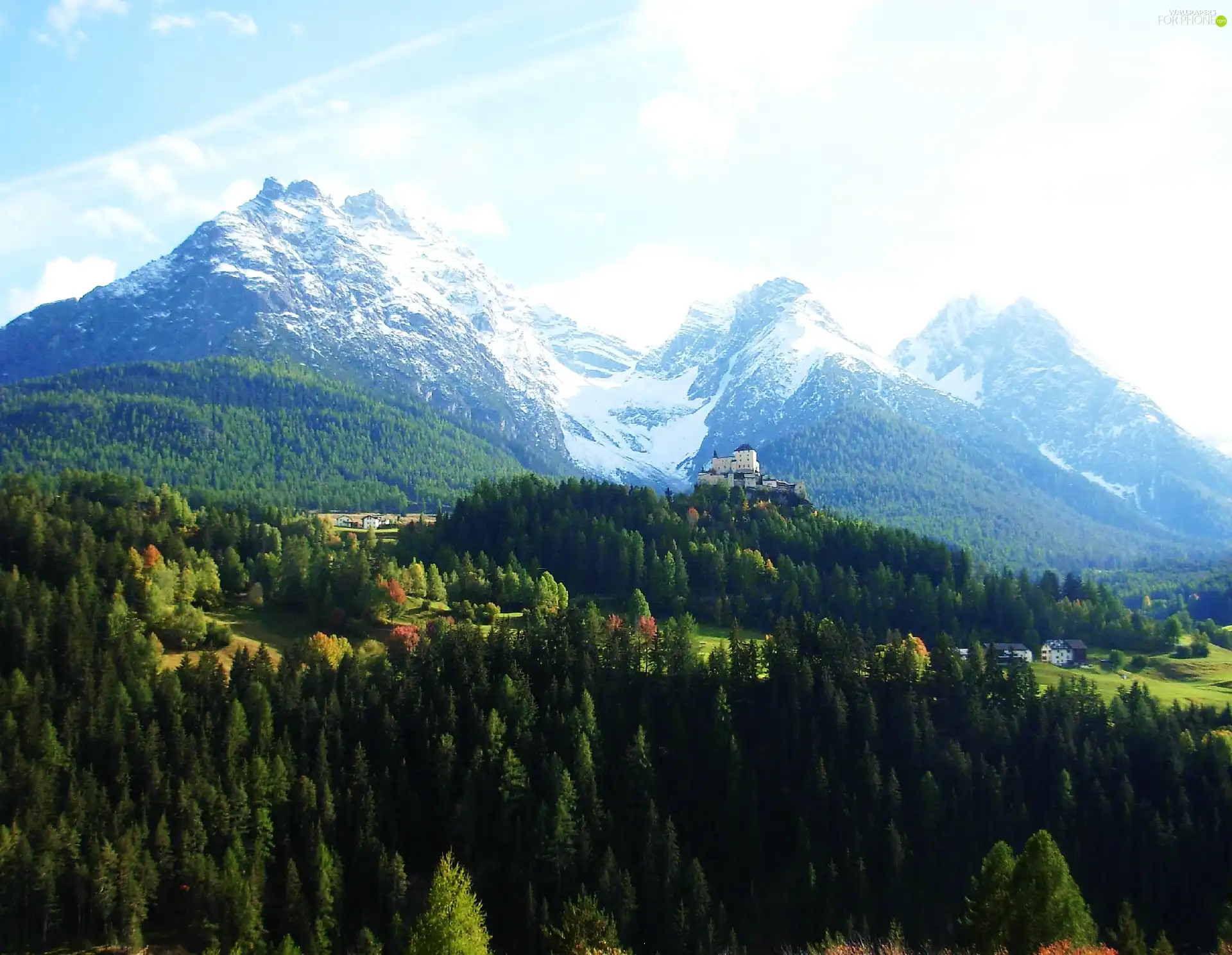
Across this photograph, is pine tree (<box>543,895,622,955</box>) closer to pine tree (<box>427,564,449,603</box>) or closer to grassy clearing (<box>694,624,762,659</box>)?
grassy clearing (<box>694,624,762,659</box>)

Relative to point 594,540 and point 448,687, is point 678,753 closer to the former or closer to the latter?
point 448,687

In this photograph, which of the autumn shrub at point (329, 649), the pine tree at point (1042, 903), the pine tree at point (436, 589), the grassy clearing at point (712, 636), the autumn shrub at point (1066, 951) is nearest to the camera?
the autumn shrub at point (1066, 951)

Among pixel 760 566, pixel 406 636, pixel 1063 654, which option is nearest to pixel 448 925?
pixel 406 636

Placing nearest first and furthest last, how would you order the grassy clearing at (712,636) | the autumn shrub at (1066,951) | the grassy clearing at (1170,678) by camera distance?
1. the autumn shrub at (1066,951)
2. the grassy clearing at (1170,678)
3. the grassy clearing at (712,636)

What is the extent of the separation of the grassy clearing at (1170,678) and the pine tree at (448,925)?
77.6 metres

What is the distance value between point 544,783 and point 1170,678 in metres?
96.1

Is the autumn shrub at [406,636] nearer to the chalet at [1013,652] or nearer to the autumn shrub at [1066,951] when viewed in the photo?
the autumn shrub at [1066,951]

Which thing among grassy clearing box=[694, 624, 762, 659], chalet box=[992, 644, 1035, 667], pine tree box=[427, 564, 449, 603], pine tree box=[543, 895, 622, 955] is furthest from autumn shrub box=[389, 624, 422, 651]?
chalet box=[992, 644, 1035, 667]

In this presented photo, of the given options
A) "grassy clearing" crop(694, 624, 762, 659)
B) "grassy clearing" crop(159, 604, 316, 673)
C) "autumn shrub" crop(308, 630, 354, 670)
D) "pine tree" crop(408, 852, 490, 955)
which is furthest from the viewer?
"grassy clearing" crop(694, 624, 762, 659)

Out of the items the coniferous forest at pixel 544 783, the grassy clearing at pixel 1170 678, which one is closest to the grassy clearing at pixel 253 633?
the coniferous forest at pixel 544 783

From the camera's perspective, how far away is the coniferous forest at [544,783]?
78.2 metres

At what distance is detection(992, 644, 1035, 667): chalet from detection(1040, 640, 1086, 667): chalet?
93.6 inches

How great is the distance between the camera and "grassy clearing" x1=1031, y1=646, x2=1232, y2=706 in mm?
124812

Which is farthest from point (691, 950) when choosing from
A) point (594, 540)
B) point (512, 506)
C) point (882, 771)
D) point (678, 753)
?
point (512, 506)
